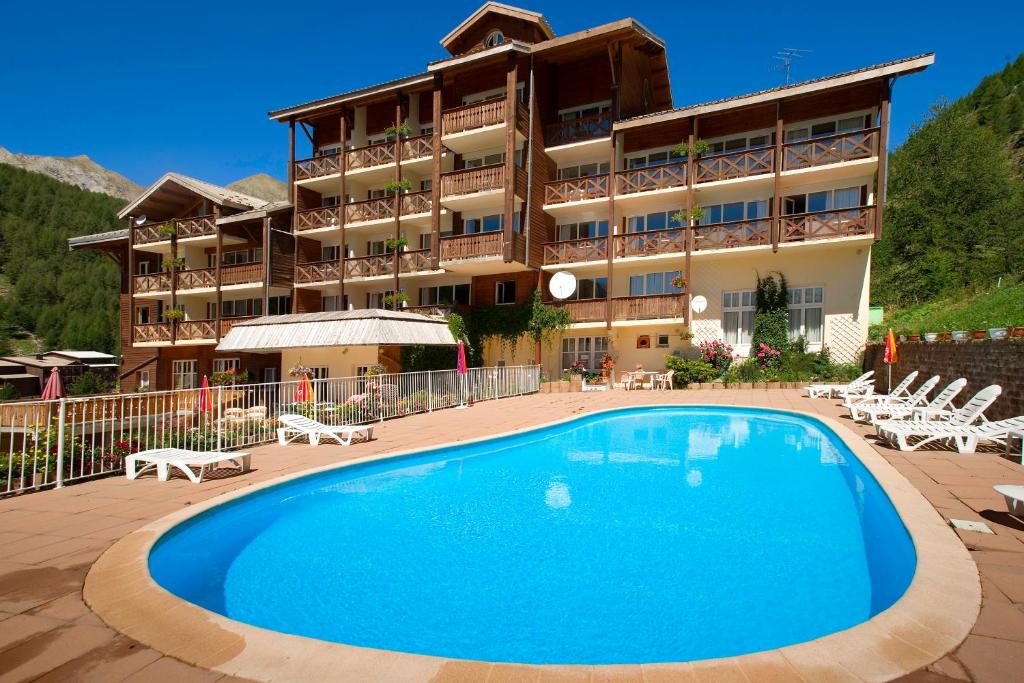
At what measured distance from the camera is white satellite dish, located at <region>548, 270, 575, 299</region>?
21.4 m

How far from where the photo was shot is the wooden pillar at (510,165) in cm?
2045

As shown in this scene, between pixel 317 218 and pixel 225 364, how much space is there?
31.5 feet

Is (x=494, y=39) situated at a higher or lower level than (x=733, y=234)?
higher

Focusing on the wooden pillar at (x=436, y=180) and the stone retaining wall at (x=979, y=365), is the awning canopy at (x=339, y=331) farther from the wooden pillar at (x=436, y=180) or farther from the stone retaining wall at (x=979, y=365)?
the stone retaining wall at (x=979, y=365)

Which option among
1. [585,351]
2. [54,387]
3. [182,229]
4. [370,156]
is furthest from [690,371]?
[182,229]

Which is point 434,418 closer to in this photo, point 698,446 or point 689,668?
point 698,446

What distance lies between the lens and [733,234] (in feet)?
65.2

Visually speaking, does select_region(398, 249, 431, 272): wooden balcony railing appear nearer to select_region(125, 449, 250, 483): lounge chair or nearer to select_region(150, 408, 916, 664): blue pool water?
select_region(150, 408, 916, 664): blue pool water

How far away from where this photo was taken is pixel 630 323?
20.8m

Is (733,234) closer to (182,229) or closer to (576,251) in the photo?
(576,251)

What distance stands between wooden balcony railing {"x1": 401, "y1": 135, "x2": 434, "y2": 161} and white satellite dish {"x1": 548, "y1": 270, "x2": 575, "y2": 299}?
830cm

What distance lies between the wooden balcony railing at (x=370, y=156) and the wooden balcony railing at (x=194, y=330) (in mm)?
10762

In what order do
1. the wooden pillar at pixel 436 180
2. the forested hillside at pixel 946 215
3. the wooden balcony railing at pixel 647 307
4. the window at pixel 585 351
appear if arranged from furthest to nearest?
the forested hillside at pixel 946 215 < the window at pixel 585 351 < the wooden pillar at pixel 436 180 < the wooden balcony railing at pixel 647 307

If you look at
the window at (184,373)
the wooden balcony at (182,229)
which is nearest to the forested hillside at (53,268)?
the wooden balcony at (182,229)
